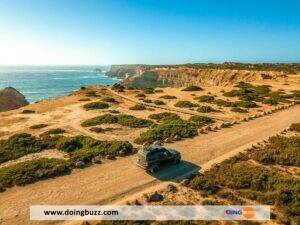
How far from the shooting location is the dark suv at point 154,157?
65.6ft

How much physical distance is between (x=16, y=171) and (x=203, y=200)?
12.9 metres

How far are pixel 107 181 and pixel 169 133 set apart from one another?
1171cm

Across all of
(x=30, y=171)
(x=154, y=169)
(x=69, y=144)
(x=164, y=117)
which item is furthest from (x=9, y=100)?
(x=154, y=169)

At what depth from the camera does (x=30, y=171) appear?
67.3 ft

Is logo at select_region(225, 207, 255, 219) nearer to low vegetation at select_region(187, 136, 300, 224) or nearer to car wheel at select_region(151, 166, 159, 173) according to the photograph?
low vegetation at select_region(187, 136, 300, 224)

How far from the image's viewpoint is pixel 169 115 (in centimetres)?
3931

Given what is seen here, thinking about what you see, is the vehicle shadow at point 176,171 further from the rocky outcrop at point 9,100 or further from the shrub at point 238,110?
the rocky outcrop at point 9,100

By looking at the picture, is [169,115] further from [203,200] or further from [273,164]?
[203,200]

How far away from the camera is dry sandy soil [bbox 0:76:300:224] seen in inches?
672

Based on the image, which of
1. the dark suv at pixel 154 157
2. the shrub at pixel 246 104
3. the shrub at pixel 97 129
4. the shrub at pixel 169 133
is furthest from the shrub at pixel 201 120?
the dark suv at pixel 154 157

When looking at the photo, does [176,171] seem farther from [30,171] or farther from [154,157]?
[30,171]

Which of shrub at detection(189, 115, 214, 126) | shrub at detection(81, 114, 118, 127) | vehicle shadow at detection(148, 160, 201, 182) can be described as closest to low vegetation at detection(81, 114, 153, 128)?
shrub at detection(81, 114, 118, 127)

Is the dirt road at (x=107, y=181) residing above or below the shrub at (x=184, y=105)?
below

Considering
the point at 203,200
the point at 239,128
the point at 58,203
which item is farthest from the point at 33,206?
the point at 239,128
